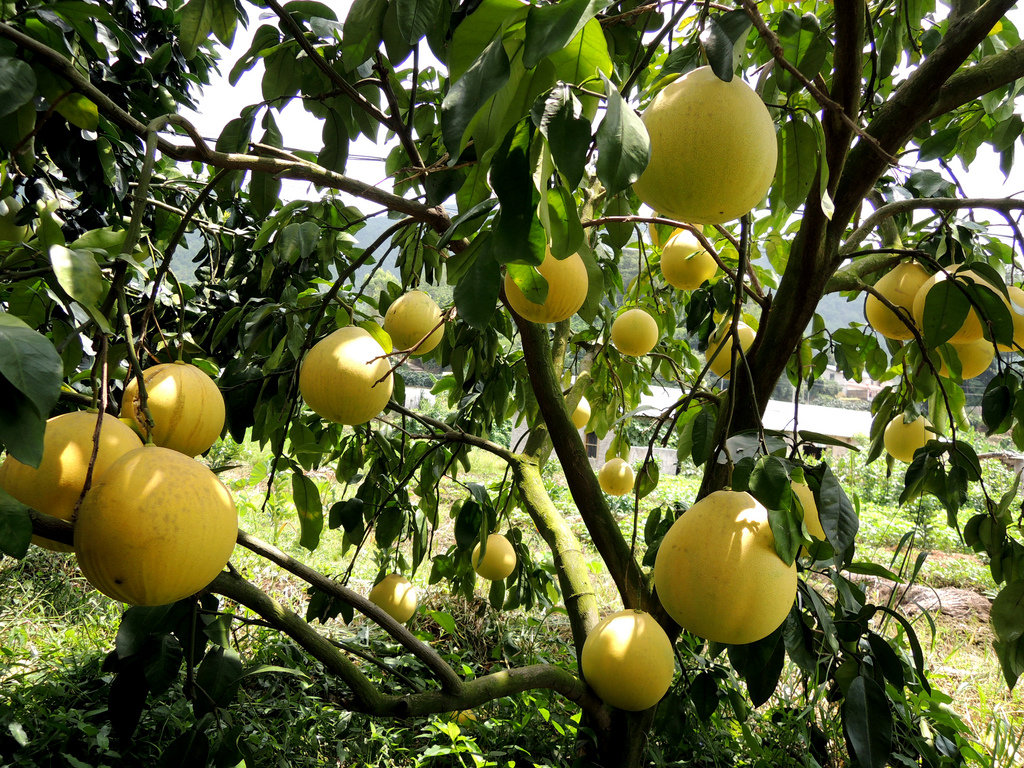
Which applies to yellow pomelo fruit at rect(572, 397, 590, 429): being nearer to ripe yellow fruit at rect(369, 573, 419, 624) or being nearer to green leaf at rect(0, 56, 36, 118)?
ripe yellow fruit at rect(369, 573, 419, 624)

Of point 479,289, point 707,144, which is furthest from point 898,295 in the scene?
point 479,289

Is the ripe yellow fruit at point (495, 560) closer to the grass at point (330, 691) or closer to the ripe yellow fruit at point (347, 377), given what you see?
the grass at point (330, 691)

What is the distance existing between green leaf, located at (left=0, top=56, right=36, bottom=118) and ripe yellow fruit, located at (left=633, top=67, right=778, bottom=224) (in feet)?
1.61

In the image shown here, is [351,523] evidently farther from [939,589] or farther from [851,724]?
[939,589]

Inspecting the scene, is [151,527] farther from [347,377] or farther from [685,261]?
[685,261]

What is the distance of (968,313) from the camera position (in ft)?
2.93

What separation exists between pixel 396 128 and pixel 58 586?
282 cm

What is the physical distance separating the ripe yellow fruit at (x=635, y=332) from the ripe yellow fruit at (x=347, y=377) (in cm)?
88

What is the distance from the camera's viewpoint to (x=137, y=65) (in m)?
1.61

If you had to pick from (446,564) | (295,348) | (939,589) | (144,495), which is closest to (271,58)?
(295,348)

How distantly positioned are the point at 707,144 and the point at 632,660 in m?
0.78

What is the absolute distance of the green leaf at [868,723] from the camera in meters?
0.83

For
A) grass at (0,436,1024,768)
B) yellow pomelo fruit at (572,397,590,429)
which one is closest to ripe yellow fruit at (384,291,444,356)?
grass at (0,436,1024,768)

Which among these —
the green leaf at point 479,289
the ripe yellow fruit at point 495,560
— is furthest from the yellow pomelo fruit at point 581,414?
the green leaf at point 479,289
